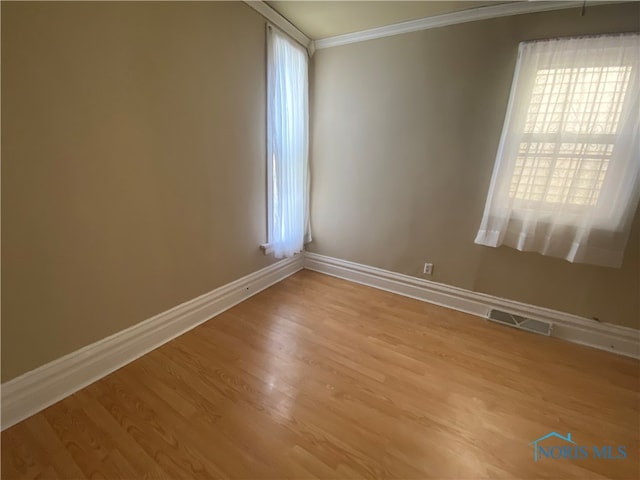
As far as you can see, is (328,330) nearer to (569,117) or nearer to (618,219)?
(618,219)

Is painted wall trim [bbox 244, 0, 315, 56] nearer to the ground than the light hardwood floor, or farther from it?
farther from it

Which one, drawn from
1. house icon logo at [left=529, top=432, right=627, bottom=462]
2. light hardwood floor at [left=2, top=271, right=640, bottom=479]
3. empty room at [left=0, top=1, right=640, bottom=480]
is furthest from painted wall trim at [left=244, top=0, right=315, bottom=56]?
house icon logo at [left=529, top=432, right=627, bottom=462]

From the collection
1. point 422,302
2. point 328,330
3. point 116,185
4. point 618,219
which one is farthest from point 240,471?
point 618,219

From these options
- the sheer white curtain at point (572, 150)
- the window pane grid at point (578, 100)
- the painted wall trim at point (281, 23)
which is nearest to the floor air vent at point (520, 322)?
the sheer white curtain at point (572, 150)

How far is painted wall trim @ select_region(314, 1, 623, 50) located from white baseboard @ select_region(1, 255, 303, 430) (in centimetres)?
240

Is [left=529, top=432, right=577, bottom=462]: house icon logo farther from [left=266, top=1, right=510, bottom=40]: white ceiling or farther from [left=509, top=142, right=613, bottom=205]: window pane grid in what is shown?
[left=266, top=1, right=510, bottom=40]: white ceiling

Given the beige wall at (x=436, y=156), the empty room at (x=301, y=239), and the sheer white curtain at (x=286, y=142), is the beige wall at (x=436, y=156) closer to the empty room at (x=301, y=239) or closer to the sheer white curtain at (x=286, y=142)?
the empty room at (x=301, y=239)

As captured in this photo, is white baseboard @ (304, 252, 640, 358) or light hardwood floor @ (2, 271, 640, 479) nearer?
light hardwood floor @ (2, 271, 640, 479)

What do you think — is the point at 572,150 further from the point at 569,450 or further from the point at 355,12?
the point at 355,12

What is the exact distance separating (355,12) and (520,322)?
2.80m

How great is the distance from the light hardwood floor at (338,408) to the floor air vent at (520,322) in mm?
83

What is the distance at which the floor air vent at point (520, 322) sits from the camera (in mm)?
2158

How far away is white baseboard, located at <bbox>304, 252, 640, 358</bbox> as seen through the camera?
6.49ft

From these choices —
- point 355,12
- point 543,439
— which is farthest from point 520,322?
point 355,12
